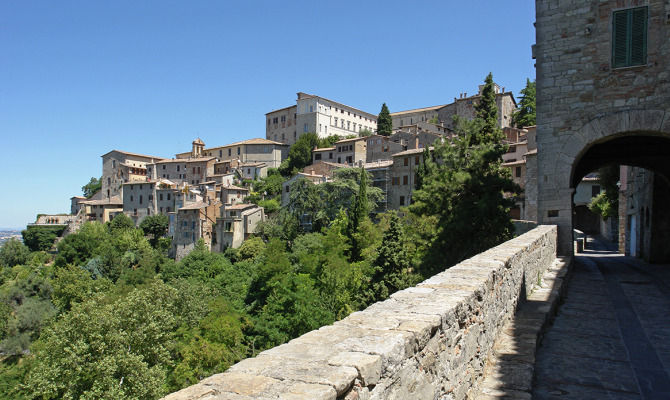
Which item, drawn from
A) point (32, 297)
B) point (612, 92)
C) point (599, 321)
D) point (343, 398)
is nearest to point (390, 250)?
point (612, 92)

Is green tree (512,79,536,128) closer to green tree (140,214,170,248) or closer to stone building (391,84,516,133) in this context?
stone building (391,84,516,133)

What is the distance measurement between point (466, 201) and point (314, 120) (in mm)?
74142

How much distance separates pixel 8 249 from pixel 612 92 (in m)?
88.5

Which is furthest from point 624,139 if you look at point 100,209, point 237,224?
point 100,209

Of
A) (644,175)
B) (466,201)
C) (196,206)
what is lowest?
(196,206)

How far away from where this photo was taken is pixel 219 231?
2383 inches

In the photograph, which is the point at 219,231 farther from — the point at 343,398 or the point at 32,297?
the point at 343,398

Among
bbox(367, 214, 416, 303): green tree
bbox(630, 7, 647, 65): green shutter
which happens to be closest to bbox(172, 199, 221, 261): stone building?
bbox(367, 214, 416, 303): green tree

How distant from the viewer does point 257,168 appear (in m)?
78.8

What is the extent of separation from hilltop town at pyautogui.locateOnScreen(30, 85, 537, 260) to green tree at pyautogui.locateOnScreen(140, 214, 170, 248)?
6.28ft

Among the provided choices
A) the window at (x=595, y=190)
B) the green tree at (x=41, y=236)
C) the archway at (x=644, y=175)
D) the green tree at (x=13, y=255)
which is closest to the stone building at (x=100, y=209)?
the green tree at (x=41, y=236)

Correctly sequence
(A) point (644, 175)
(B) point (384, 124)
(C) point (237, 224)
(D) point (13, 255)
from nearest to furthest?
(A) point (644, 175), (C) point (237, 224), (D) point (13, 255), (B) point (384, 124)

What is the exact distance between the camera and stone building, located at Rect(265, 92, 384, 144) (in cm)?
8850

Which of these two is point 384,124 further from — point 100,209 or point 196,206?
point 100,209
